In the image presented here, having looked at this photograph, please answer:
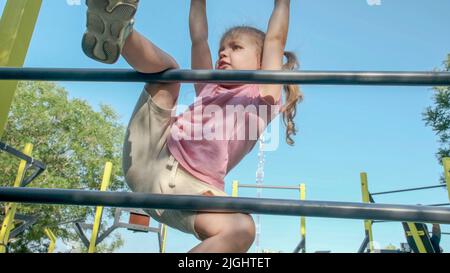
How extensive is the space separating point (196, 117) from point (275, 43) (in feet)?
1.18

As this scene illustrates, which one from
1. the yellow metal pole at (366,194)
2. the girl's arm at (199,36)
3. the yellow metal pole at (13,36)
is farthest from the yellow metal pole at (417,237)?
the yellow metal pole at (13,36)

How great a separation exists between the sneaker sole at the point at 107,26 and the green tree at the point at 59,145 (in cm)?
1167

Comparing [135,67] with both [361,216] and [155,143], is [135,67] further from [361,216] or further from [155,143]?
[361,216]

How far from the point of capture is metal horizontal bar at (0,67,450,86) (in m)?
0.90

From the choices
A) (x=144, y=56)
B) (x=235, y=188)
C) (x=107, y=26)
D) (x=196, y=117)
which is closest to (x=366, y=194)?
(x=235, y=188)

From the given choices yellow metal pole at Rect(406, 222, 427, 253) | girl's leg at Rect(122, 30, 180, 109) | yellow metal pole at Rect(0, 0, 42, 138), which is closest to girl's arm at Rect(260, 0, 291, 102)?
girl's leg at Rect(122, 30, 180, 109)

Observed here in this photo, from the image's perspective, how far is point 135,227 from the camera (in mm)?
5172

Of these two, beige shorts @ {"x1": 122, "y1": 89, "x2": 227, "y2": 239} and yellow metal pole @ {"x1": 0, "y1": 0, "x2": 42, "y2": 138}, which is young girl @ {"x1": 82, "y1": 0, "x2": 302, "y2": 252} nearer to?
beige shorts @ {"x1": 122, "y1": 89, "x2": 227, "y2": 239}

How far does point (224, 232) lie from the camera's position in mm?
903

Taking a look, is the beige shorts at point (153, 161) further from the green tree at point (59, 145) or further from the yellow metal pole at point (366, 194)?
the green tree at point (59, 145)

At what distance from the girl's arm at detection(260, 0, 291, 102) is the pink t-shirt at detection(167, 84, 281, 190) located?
1.4 inches
